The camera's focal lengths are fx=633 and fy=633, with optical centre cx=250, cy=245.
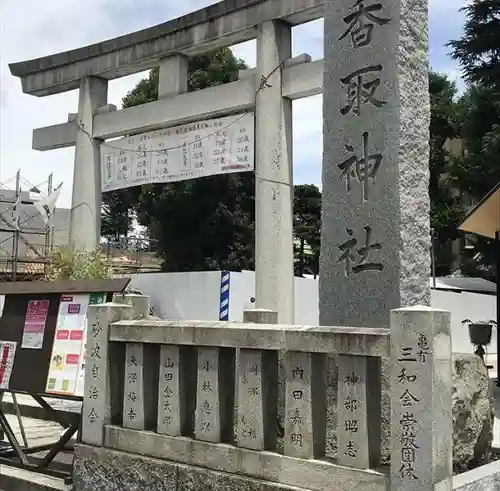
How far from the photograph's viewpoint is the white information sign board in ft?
32.7

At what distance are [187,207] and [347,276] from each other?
15.4 metres

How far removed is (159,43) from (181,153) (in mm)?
2029

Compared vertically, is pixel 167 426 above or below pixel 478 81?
below

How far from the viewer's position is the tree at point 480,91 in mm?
14727

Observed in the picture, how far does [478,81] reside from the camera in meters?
15.2

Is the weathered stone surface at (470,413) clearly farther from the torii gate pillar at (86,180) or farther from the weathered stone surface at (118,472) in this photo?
the torii gate pillar at (86,180)

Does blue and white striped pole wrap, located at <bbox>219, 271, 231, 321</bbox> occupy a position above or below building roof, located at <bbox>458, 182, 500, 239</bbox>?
below

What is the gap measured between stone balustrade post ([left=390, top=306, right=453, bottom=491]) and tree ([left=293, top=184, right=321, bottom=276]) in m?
18.4

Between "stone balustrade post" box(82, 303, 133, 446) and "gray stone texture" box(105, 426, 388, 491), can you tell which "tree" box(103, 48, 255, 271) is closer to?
"stone balustrade post" box(82, 303, 133, 446)

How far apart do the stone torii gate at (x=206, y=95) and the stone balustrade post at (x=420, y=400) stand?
6208mm

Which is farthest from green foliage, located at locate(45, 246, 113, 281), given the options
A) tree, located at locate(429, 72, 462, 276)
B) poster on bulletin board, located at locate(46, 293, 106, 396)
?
tree, located at locate(429, 72, 462, 276)

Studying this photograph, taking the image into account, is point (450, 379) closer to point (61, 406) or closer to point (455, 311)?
point (61, 406)

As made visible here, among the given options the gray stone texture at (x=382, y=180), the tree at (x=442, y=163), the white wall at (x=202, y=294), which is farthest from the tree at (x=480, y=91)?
the gray stone texture at (x=382, y=180)

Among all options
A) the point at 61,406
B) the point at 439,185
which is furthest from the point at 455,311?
the point at 61,406
